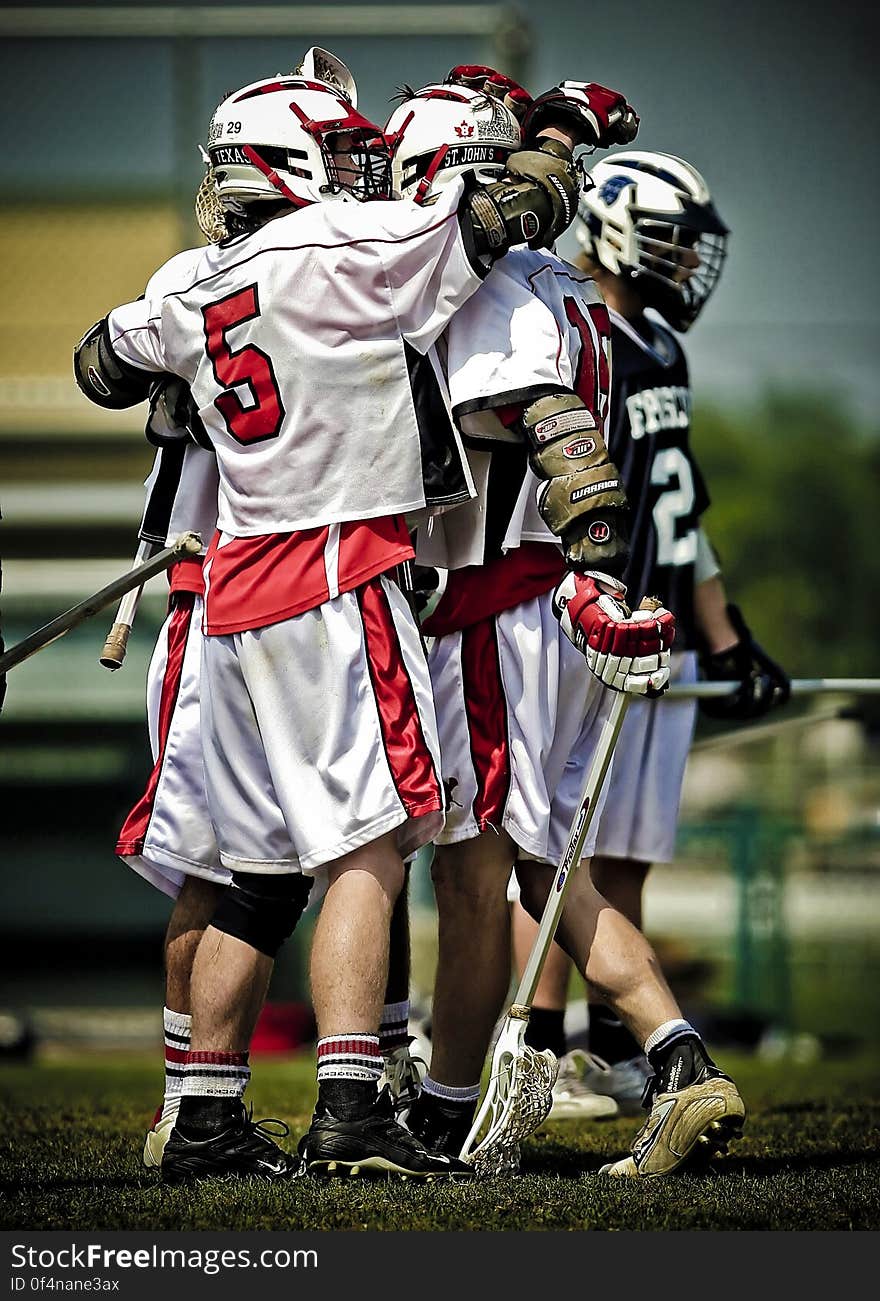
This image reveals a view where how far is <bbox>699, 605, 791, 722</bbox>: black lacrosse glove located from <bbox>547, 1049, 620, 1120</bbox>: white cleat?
100 centimetres

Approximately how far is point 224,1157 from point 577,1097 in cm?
160

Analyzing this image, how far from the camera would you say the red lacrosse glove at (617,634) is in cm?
350

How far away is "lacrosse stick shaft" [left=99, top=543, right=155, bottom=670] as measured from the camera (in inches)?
155

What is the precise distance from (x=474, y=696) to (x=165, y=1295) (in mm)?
1462

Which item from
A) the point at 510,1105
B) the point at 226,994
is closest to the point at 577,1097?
the point at 510,1105

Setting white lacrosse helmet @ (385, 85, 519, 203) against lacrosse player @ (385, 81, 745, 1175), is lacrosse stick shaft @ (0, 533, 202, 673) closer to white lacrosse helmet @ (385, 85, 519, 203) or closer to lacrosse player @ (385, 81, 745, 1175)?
lacrosse player @ (385, 81, 745, 1175)

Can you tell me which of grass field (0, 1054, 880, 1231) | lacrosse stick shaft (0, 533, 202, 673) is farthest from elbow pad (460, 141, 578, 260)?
grass field (0, 1054, 880, 1231)

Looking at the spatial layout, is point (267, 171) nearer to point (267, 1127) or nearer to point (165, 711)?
point (165, 711)

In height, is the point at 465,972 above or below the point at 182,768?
below

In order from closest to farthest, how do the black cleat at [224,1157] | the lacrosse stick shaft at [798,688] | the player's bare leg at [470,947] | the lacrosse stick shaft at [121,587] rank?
the black cleat at [224,1157], the lacrosse stick shaft at [121,587], the player's bare leg at [470,947], the lacrosse stick shaft at [798,688]

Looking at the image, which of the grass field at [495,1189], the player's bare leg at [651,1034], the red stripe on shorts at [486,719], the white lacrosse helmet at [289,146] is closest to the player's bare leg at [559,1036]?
the grass field at [495,1189]

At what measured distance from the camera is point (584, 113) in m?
3.93

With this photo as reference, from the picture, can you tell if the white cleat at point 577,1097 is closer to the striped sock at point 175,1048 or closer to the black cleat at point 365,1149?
the striped sock at point 175,1048

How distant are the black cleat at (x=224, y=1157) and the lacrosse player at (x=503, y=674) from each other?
0.45m
